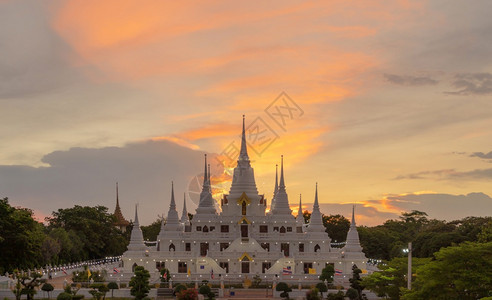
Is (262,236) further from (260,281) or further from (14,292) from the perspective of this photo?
(14,292)

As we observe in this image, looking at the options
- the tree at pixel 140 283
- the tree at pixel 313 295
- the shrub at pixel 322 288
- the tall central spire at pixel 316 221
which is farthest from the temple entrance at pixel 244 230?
the tree at pixel 140 283

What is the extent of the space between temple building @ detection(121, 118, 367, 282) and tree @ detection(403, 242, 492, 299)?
41.7 m

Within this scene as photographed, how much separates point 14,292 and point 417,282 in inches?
1347

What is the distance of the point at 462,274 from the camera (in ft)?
131

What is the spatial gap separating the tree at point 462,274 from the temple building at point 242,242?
4171 cm

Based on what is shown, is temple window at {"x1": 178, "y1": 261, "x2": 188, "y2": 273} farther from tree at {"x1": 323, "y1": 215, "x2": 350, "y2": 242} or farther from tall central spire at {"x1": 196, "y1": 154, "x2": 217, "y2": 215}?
tree at {"x1": 323, "y1": 215, "x2": 350, "y2": 242}

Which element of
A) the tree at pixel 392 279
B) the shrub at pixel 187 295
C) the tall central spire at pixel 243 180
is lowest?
the shrub at pixel 187 295

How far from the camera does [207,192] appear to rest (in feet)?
331

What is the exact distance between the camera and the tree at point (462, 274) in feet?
130

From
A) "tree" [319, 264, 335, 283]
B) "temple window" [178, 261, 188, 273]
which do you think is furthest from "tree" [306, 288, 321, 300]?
"temple window" [178, 261, 188, 273]

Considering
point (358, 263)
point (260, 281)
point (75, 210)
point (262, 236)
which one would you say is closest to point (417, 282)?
point (260, 281)

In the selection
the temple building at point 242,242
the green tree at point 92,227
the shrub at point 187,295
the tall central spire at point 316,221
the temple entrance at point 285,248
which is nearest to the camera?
the shrub at point 187,295

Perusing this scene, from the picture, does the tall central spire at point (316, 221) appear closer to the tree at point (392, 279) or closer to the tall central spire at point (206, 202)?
the tall central spire at point (206, 202)

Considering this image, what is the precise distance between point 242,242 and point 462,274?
174 ft
